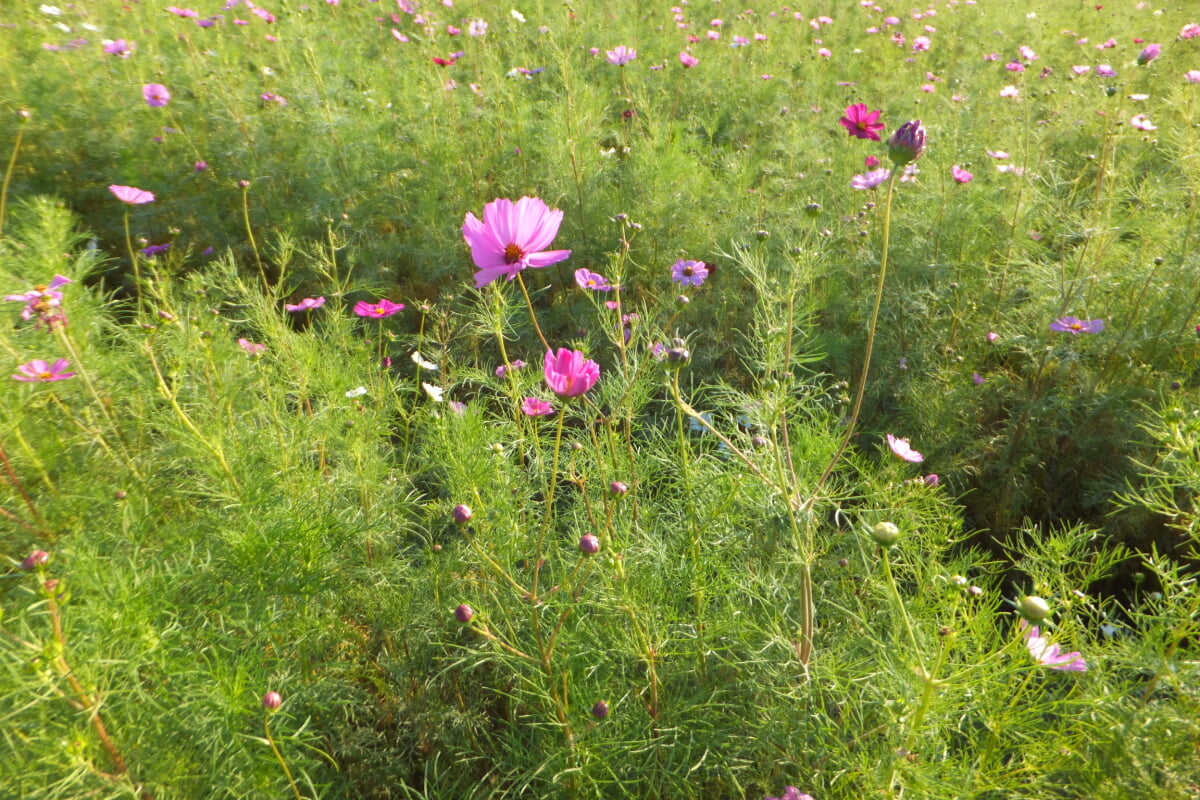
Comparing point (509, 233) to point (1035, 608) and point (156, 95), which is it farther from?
→ point (156, 95)

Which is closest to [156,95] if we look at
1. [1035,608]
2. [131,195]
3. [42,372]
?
[131,195]

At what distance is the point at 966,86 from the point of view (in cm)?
391

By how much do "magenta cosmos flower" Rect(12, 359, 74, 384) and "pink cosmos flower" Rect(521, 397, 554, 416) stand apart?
0.83 meters

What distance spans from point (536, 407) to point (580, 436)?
26 cm

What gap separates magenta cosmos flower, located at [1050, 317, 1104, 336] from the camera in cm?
194

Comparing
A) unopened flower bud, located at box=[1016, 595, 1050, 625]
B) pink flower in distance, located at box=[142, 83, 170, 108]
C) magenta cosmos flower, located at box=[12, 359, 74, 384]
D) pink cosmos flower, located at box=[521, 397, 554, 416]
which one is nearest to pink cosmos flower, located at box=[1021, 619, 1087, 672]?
unopened flower bud, located at box=[1016, 595, 1050, 625]

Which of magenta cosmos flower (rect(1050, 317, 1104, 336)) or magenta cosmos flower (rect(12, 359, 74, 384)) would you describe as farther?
magenta cosmos flower (rect(1050, 317, 1104, 336))

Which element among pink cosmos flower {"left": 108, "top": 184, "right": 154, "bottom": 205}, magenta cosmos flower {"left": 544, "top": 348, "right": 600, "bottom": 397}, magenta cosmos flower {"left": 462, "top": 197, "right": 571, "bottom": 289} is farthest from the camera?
pink cosmos flower {"left": 108, "top": 184, "right": 154, "bottom": 205}

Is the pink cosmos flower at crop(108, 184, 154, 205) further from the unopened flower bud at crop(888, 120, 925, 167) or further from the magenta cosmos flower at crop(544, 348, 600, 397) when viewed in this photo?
the unopened flower bud at crop(888, 120, 925, 167)

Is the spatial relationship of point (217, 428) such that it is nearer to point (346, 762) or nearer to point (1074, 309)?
point (346, 762)

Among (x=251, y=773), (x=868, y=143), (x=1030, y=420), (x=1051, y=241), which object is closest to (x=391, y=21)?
(x=868, y=143)

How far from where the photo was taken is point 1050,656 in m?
1.06

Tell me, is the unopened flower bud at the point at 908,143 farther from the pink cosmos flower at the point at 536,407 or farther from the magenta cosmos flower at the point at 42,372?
the magenta cosmos flower at the point at 42,372

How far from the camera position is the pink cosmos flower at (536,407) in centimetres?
129
